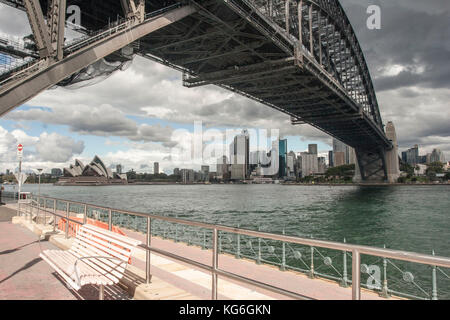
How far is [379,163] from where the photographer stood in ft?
342

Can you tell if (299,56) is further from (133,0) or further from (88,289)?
(88,289)

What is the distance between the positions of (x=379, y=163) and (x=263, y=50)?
84.5m

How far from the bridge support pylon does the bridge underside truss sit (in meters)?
33.1

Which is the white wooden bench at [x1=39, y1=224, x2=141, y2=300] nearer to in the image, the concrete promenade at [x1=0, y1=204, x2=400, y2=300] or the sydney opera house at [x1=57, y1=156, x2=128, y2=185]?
the concrete promenade at [x1=0, y1=204, x2=400, y2=300]

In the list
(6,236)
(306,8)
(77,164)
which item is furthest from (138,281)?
(77,164)

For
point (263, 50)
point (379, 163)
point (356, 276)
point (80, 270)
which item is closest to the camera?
point (356, 276)

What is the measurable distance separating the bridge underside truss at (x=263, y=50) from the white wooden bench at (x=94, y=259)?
9.06m

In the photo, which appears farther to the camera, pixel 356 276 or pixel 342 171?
pixel 342 171

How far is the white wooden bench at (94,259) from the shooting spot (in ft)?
14.0

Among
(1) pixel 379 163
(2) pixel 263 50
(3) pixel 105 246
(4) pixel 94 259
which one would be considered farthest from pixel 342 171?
(4) pixel 94 259

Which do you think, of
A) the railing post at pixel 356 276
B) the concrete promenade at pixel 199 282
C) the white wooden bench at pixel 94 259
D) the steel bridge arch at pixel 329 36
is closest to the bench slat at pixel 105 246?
the white wooden bench at pixel 94 259

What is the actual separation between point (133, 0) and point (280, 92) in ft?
103

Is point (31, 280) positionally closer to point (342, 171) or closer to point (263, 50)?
point (263, 50)

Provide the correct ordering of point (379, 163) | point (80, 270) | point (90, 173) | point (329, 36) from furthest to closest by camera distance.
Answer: point (90, 173), point (379, 163), point (329, 36), point (80, 270)
